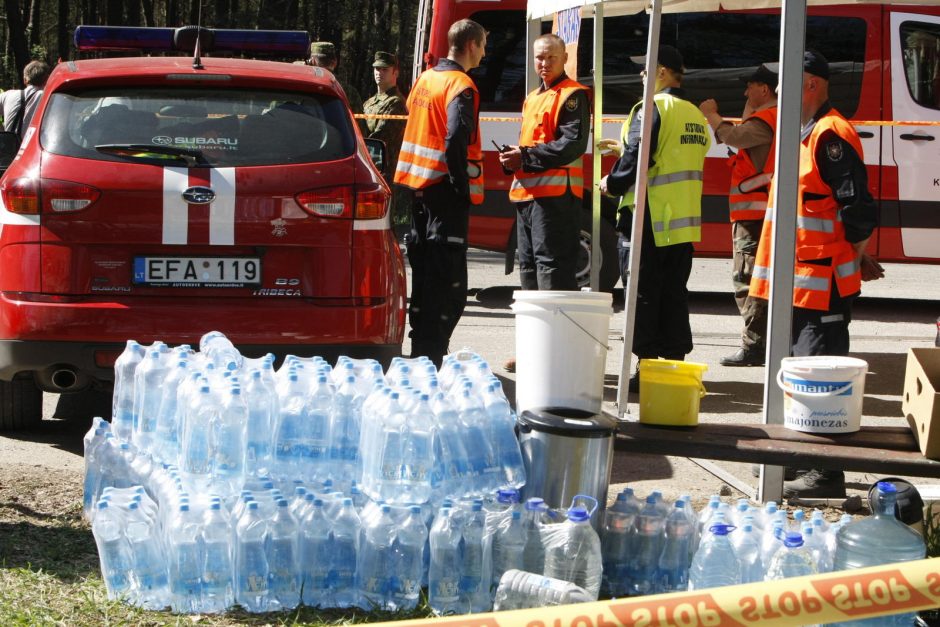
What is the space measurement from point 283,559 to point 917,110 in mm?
8730

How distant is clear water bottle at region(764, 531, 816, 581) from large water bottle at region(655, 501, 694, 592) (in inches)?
14.7

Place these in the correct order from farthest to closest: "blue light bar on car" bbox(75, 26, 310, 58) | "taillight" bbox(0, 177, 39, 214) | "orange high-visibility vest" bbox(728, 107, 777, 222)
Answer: "orange high-visibility vest" bbox(728, 107, 777, 222), "blue light bar on car" bbox(75, 26, 310, 58), "taillight" bbox(0, 177, 39, 214)

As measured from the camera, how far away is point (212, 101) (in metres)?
5.95

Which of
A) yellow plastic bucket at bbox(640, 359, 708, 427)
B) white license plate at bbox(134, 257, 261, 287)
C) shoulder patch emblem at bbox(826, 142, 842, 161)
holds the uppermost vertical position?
shoulder patch emblem at bbox(826, 142, 842, 161)

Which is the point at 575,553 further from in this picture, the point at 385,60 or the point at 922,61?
the point at 385,60

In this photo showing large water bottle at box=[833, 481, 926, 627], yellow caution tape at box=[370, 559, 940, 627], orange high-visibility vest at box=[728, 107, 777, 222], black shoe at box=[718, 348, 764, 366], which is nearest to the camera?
yellow caution tape at box=[370, 559, 940, 627]

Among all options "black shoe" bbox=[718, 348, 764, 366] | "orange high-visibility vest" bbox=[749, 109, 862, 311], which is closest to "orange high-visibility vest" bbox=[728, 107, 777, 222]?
"black shoe" bbox=[718, 348, 764, 366]

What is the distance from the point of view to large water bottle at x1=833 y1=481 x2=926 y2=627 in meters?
4.02

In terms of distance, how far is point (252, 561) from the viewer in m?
4.07

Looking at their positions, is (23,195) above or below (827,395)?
above

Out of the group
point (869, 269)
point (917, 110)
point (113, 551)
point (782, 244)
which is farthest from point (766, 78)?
point (113, 551)

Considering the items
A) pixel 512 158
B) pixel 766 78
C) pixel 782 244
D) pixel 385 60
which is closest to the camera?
pixel 782 244

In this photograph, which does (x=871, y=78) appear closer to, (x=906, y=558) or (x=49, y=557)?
(x=906, y=558)

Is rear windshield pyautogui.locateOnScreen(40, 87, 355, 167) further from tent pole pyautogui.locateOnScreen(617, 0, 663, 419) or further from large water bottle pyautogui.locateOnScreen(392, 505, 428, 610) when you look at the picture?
large water bottle pyautogui.locateOnScreen(392, 505, 428, 610)
